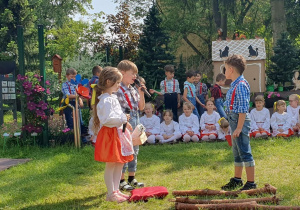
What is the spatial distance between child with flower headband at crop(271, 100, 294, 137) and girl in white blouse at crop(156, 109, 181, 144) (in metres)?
2.20

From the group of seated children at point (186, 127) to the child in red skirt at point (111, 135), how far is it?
4591 millimetres

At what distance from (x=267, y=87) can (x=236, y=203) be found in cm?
952

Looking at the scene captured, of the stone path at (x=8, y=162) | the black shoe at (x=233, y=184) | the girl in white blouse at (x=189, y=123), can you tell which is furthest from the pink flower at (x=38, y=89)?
the black shoe at (x=233, y=184)

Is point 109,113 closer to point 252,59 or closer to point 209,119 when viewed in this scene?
point 209,119

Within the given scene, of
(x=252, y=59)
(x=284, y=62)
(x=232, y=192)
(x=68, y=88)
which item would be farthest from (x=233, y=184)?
(x=284, y=62)

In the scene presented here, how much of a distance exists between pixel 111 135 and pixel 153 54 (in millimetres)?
8737

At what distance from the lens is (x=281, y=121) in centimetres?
955

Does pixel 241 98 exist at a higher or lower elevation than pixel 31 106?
higher

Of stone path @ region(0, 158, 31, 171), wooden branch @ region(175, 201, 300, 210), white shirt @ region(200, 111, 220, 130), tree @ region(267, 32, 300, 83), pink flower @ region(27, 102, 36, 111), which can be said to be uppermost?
tree @ region(267, 32, 300, 83)

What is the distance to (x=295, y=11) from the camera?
2170 centimetres

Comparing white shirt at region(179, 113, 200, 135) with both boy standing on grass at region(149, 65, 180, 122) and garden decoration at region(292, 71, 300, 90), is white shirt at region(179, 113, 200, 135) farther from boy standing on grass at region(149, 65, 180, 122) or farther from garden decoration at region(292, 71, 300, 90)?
garden decoration at region(292, 71, 300, 90)

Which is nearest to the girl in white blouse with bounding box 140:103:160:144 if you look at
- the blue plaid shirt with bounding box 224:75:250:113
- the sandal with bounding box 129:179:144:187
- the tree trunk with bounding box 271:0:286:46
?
the sandal with bounding box 129:179:144:187

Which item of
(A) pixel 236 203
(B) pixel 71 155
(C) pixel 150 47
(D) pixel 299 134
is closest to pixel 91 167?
(B) pixel 71 155

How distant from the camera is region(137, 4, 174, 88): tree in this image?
13.2 meters
